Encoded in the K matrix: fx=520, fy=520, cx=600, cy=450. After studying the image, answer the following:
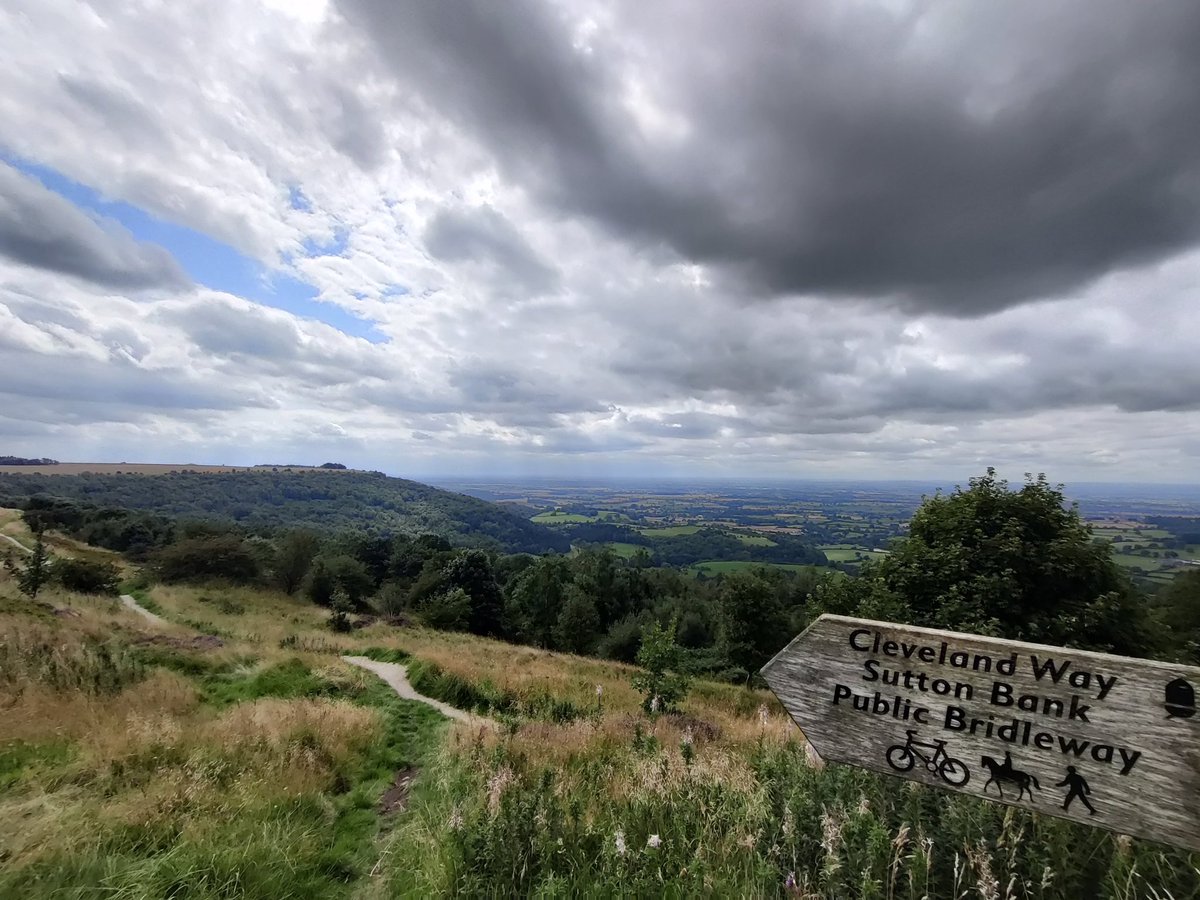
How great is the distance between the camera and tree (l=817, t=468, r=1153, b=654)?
45.5 ft

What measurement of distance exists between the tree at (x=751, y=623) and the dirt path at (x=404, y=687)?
27646 mm

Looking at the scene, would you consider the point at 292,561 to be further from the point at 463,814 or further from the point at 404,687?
the point at 463,814

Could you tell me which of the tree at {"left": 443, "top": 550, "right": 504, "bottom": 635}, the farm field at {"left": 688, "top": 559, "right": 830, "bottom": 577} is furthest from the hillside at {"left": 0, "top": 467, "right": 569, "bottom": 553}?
the tree at {"left": 443, "top": 550, "right": 504, "bottom": 635}

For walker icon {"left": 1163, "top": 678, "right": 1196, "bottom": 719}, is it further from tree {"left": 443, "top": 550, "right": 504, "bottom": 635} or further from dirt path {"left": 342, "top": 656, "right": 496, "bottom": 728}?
tree {"left": 443, "top": 550, "right": 504, "bottom": 635}

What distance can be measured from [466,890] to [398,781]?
4.54 meters

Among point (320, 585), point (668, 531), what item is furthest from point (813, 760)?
point (668, 531)

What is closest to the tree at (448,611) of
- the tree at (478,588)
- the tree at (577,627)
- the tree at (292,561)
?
the tree at (478,588)

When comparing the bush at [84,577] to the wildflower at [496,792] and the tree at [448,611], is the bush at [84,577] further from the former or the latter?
the wildflower at [496,792]

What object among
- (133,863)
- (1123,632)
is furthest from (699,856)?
(1123,632)

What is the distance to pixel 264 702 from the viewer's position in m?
8.84

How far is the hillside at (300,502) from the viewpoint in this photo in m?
134

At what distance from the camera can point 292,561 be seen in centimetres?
5253

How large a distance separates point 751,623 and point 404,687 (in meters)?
30.2

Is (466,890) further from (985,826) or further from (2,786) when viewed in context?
(2,786)
